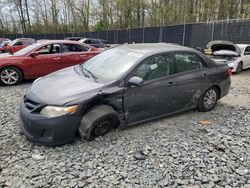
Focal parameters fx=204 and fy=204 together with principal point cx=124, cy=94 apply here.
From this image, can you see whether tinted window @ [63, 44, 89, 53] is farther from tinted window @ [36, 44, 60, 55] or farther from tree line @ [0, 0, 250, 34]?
tree line @ [0, 0, 250, 34]

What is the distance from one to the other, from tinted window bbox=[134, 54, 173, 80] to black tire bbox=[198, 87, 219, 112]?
1126 millimetres

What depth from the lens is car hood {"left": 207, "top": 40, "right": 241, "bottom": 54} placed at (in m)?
9.02

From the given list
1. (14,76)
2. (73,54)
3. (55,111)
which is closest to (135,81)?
(55,111)

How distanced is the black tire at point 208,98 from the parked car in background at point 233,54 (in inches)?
202

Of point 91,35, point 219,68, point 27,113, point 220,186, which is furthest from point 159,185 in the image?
point 91,35

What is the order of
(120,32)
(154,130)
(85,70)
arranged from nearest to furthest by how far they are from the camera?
1. (154,130)
2. (85,70)
3. (120,32)

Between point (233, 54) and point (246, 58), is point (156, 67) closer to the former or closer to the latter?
point (233, 54)

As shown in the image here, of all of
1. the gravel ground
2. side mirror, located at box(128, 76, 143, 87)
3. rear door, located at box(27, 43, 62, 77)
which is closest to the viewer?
the gravel ground

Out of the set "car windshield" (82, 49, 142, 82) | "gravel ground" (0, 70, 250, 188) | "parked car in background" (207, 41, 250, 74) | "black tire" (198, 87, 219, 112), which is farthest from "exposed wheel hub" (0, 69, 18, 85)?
"parked car in background" (207, 41, 250, 74)

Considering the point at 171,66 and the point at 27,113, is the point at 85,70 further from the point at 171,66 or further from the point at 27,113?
the point at 171,66

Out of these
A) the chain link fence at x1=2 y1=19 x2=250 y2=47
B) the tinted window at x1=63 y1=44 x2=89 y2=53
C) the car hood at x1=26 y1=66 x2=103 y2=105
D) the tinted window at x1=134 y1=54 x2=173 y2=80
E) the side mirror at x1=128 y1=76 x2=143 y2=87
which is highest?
the chain link fence at x1=2 y1=19 x2=250 y2=47

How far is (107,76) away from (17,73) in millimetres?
4297

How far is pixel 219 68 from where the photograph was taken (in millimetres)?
4422

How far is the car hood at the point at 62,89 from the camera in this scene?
2.84 m
